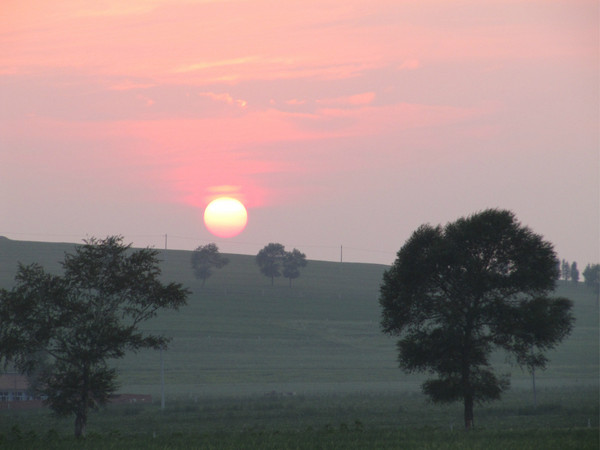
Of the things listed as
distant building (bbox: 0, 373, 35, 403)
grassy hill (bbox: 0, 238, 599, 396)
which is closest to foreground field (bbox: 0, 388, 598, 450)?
distant building (bbox: 0, 373, 35, 403)

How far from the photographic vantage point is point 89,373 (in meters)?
47.3

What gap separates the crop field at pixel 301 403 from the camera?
39.3 meters

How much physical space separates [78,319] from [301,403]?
49.6 metres

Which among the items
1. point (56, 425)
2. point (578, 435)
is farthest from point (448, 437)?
point (56, 425)

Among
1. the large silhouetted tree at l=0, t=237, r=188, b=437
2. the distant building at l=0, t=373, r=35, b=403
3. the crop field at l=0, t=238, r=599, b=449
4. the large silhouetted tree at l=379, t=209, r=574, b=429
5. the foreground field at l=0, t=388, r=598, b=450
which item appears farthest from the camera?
the distant building at l=0, t=373, r=35, b=403

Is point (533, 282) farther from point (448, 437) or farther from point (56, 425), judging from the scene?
point (56, 425)

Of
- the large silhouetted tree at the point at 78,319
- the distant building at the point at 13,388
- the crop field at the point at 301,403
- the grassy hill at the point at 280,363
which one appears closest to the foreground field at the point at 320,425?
the crop field at the point at 301,403

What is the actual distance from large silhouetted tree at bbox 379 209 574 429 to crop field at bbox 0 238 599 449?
4081 mm

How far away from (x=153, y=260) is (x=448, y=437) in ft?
67.0

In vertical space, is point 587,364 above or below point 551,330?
below

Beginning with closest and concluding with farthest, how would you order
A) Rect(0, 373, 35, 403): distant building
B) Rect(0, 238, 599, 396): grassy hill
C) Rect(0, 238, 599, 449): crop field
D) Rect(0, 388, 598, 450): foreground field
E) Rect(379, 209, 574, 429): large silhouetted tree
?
Rect(0, 388, 598, 450): foreground field → Rect(0, 238, 599, 449): crop field → Rect(379, 209, 574, 429): large silhouetted tree → Rect(0, 373, 35, 403): distant building → Rect(0, 238, 599, 396): grassy hill

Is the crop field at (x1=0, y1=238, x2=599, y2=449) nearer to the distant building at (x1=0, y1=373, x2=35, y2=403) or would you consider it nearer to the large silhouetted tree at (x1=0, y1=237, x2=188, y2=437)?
the large silhouetted tree at (x1=0, y1=237, x2=188, y2=437)

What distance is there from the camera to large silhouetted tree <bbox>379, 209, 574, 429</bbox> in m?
48.4

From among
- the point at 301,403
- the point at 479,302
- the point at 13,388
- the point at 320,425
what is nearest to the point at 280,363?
the point at 13,388
